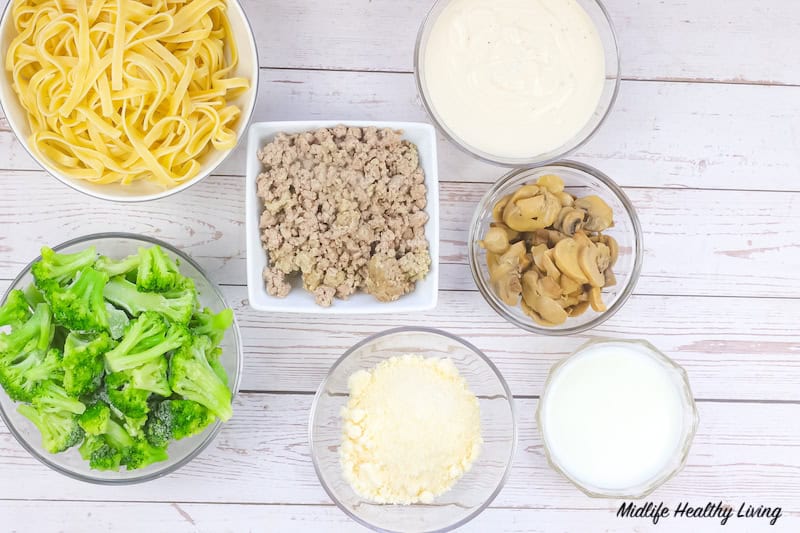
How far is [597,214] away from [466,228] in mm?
341

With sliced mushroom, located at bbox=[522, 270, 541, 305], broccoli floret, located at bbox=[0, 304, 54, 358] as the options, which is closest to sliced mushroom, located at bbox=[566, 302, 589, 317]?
sliced mushroom, located at bbox=[522, 270, 541, 305]

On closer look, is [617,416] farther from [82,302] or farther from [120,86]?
[120,86]

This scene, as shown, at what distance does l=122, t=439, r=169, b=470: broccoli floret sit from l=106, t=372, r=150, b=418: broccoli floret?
0.09m

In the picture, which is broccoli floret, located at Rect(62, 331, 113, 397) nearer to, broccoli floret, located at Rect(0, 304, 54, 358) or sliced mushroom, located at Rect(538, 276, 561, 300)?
broccoli floret, located at Rect(0, 304, 54, 358)

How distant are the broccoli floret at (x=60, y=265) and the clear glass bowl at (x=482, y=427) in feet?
1.99

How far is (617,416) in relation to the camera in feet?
6.05

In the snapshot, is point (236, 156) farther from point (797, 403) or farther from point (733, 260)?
point (797, 403)

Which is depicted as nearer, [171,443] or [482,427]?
[171,443]

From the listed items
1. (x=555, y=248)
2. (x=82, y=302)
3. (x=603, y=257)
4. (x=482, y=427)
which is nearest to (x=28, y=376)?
(x=82, y=302)

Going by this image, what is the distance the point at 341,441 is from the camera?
6.02 ft

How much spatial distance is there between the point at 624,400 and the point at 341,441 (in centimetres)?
72

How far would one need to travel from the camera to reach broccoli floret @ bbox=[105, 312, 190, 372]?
1490mm

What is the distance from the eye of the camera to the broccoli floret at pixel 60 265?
153 centimetres

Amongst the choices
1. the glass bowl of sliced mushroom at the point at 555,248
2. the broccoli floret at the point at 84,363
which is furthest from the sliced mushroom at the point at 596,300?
the broccoli floret at the point at 84,363
